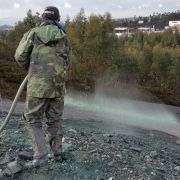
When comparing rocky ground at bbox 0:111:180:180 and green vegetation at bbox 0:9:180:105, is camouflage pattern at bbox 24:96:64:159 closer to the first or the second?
rocky ground at bbox 0:111:180:180

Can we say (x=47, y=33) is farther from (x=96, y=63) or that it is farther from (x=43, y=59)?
(x=96, y=63)

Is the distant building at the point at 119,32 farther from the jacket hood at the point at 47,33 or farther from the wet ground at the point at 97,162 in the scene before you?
the jacket hood at the point at 47,33

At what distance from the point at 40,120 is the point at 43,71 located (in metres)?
0.61

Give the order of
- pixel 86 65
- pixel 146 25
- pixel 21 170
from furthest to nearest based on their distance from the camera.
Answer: pixel 146 25 → pixel 86 65 → pixel 21 170

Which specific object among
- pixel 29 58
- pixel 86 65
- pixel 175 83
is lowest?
pixel 175 83

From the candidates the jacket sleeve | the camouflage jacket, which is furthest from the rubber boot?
the jacket sleeve

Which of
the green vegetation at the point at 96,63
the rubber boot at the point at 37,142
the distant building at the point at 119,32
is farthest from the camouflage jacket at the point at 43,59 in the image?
the distant building at the point at 119,32

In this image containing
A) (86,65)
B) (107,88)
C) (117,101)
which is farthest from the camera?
(86,65)

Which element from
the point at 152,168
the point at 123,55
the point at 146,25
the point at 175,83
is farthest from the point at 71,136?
the point at 146,25

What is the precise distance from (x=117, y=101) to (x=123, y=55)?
14.0 meters

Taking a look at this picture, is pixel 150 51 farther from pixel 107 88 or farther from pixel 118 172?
pixel 118 172

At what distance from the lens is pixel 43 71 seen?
202 inches

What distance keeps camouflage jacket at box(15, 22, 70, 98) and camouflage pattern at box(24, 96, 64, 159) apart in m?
0.12

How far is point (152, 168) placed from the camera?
18.6 ft
